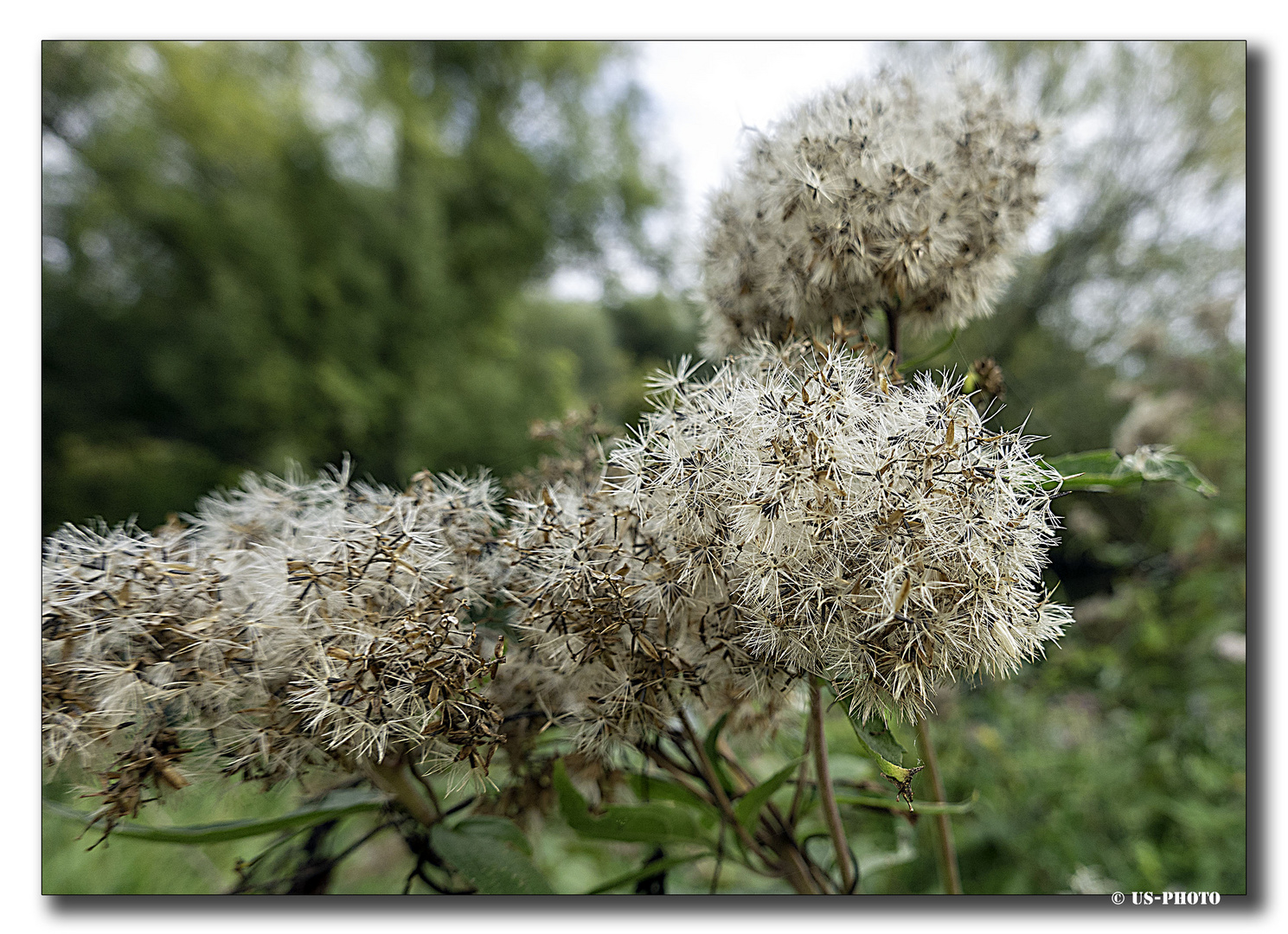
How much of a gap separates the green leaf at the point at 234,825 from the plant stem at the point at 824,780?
319mm

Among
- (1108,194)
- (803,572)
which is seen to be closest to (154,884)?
(803,572)

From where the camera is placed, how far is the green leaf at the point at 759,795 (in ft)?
1.54

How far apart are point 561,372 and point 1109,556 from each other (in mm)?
1976

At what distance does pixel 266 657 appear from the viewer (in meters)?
0.39

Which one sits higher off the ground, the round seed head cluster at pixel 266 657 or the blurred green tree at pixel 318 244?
the blurred green tree at pixel 318 244

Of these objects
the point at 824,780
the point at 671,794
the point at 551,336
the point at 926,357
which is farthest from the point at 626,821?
the point at 551,336

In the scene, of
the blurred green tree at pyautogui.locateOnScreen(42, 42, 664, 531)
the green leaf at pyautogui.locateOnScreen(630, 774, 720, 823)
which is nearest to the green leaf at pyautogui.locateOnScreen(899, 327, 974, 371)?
the green leaf at pyautogui.locateOnScreen(630, 774, 720, 823)

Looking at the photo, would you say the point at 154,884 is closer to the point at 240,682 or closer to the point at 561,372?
the point at 240,682

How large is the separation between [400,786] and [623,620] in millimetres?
246

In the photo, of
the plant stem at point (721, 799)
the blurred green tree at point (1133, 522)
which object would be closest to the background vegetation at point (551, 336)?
the blurred green tree at point (1133, 522)

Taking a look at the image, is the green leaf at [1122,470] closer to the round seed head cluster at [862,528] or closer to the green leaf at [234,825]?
the round seed head cluster at [862,528]

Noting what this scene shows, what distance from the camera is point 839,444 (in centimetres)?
35

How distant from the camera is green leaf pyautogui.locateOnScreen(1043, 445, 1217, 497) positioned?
16.9 inches

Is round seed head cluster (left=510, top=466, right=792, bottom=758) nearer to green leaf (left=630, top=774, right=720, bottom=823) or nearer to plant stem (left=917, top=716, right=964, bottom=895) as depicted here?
green leaf (left=630, top=774, right=720, bottom=823)
